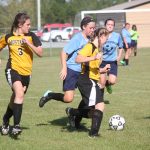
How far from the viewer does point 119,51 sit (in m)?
12.4

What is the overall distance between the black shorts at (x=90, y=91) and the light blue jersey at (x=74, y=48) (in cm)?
50

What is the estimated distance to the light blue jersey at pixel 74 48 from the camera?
866 cm

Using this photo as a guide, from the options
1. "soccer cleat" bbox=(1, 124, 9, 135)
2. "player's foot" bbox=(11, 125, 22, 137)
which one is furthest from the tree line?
"player's foot" bbox=(11, 125, 22, 137)

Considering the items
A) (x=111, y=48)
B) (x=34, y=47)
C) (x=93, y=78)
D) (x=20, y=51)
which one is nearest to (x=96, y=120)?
(x=93, y=78)

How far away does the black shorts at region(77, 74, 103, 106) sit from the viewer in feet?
27.1

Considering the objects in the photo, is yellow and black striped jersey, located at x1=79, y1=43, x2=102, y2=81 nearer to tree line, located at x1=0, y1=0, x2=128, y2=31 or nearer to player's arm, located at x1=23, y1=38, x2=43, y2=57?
player's arm, located at x1=23, y1=38, x2=43, y2=57

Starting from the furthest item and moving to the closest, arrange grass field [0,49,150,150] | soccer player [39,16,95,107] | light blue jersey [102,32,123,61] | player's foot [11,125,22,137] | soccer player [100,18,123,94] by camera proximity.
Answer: light blue jersey [102,32,123,61], soccer player [100,18,123,94], soccer player [39,16,95,107], player's foot [11,125,22,137], grass field [0,49,150,150]

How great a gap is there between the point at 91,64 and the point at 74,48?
531 millimetres

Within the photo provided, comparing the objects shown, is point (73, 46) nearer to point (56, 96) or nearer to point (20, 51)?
point (20, 51)

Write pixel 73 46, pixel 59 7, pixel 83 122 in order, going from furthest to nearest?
pixel 59 7, pixel 83 122, pixel 73 46

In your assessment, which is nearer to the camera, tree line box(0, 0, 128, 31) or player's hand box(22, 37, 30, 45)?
player's hand box(22, 37, 30, 45)

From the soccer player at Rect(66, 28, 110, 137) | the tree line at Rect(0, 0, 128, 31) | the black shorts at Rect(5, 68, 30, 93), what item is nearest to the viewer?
the soccer player at Rect(66, 28, 110, 137)

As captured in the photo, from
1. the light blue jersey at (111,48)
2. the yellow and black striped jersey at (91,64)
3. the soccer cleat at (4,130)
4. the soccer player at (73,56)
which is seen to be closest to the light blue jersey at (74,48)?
the soccer player at (73,56)

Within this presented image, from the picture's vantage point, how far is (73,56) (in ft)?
29.2
